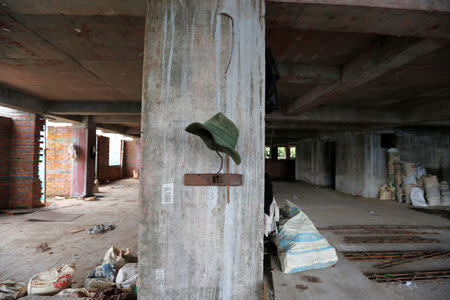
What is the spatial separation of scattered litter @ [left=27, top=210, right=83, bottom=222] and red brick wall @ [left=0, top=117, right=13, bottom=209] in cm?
109

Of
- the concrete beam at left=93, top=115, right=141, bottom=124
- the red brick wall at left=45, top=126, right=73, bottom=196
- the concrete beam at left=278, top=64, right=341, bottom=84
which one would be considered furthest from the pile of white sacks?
the red brick wall at left=45, top=126, right=73, bottom=196

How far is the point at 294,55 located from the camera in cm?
355

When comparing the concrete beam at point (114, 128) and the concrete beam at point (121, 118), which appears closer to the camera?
the concrete beam at point (121, 118)

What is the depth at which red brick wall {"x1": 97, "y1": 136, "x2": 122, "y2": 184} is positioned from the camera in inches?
475

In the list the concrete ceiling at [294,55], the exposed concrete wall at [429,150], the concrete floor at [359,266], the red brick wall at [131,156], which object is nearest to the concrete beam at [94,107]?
the concrete ceiling at [294,55]

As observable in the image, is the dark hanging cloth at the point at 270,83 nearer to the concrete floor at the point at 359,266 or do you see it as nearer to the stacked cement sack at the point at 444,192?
the concrete floor at the point at 359,266

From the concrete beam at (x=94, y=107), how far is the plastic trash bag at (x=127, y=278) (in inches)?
193

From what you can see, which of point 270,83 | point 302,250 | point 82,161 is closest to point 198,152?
point 270,83

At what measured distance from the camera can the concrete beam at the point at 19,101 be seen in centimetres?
529

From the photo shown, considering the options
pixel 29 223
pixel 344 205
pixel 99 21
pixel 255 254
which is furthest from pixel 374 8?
pixel 29 223

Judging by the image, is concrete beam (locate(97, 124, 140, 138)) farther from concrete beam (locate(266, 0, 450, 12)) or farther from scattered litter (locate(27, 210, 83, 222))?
concrete beam (locate(266, 0, 450, 12))

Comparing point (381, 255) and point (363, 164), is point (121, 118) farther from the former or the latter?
point (363, 164)

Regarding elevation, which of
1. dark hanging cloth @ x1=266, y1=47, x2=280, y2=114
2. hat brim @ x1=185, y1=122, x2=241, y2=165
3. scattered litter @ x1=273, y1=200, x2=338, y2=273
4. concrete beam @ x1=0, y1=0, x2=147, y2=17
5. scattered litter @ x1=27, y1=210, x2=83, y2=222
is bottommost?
scattered litter @ x1=27, y1=210, x2=83, y2=222

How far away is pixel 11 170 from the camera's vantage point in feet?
21.0
